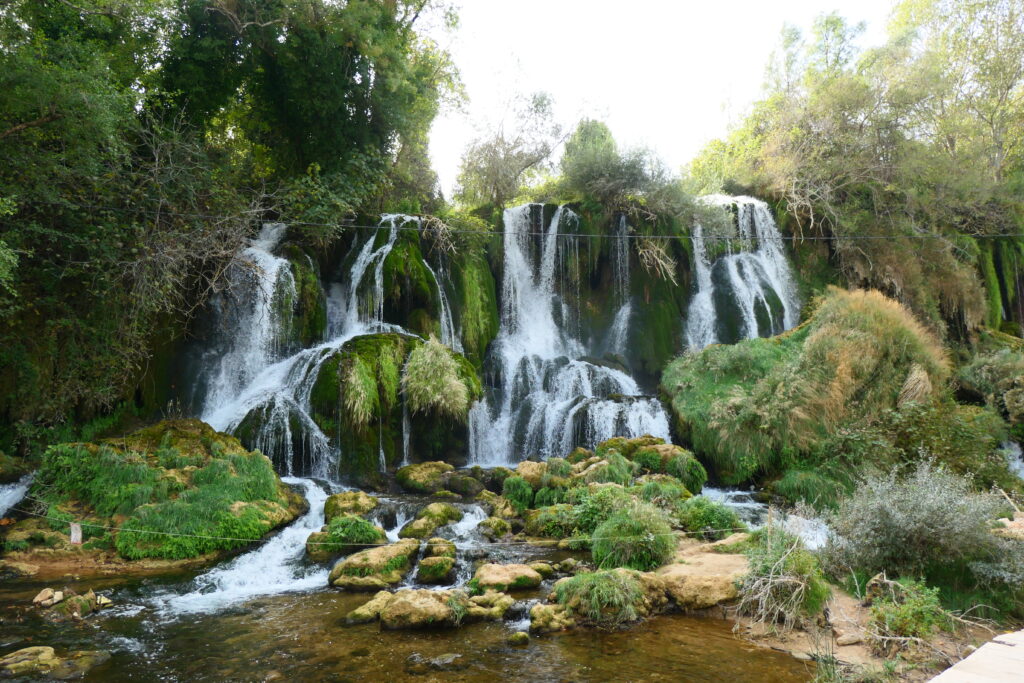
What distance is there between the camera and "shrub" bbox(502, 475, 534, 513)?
9413 mm

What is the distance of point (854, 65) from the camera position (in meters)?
24.3

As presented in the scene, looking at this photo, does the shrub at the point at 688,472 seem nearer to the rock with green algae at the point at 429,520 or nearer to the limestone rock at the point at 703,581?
the limestone rock at the point at 703,581

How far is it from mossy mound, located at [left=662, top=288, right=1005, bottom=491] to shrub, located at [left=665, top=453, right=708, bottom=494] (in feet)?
2.82

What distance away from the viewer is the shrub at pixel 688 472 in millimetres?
10133

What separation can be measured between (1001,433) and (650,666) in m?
10.9

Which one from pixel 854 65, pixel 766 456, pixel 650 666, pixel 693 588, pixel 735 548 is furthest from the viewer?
pixel 854 65

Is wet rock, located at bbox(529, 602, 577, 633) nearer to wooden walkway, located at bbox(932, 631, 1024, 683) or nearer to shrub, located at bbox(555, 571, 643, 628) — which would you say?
shrub, located at bbox(555, 571, 643, 628)

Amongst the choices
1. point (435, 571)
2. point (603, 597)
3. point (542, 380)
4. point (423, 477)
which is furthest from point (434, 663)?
point (542, 380)

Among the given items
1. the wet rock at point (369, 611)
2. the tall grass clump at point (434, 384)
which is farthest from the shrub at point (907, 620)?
the tall grass clump at point (434, 384)

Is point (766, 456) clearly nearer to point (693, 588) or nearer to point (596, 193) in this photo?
point (693, 588)

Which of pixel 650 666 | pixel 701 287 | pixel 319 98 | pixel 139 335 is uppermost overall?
pixel 319 98

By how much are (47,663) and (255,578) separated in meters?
2.42

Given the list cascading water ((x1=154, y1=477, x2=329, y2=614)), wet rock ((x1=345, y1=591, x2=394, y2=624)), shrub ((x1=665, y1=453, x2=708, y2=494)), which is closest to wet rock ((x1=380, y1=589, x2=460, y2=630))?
wet rock ((x1=345, y1=591, x2=394, y2=624))

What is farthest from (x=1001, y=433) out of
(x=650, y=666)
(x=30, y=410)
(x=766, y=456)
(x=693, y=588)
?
(x=30, y=410)
